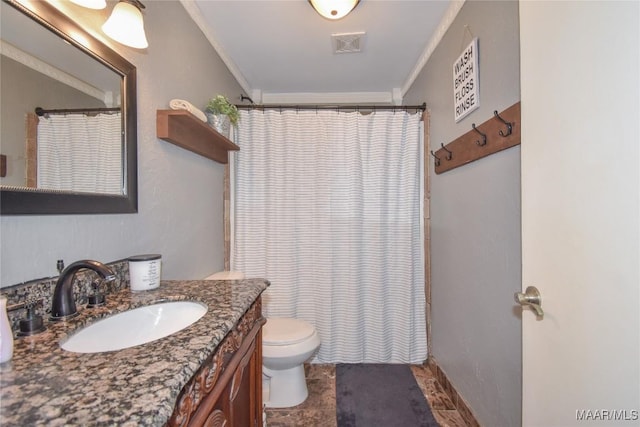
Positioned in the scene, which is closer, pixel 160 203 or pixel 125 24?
pixel 125 24

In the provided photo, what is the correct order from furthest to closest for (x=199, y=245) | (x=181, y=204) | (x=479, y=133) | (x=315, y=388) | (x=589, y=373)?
(x=315, y=388) → (x=199, y=245) → (x=181, y=204) → (x=479, y=133) → (x=589, y=373)

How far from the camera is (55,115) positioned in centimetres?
80

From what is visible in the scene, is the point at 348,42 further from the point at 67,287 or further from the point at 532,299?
the point at 67,287

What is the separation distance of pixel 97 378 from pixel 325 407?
1.54 meters

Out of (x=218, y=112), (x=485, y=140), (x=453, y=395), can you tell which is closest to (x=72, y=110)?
(x=218, y=112)

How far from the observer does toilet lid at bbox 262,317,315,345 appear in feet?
5.23

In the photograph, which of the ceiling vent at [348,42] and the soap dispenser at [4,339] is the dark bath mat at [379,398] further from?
the ceiling vent at [348,42]

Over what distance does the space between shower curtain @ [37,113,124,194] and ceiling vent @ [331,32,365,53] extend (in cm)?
148

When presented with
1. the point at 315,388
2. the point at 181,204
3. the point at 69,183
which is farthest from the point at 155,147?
the point at 315,388

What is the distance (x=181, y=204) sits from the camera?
4.91ft

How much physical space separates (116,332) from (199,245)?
3.07 feet

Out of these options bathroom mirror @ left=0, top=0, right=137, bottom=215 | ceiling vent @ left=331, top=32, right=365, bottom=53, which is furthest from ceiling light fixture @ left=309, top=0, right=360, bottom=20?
bathroom mirror @ left=0, top=0, right=137, bottom=215

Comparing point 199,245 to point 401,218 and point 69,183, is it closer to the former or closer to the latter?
point 69,183

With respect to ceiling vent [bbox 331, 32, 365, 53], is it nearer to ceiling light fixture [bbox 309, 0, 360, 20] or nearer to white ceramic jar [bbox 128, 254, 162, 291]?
ceiling light fixture [bbox 309, 0, 360, 20]
